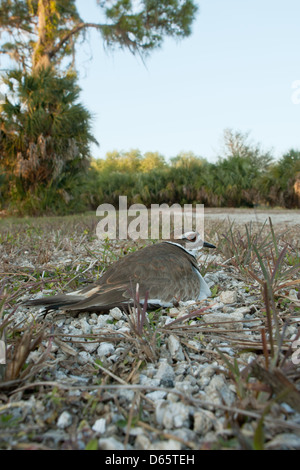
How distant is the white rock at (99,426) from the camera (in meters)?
0.95

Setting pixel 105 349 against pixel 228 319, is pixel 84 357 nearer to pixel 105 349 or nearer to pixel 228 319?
pixel 105 349

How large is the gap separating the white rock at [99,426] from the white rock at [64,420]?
8 cm

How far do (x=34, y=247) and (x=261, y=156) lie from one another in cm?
1873

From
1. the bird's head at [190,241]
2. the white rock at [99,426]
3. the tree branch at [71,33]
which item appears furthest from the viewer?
the tree branch at [71,33]

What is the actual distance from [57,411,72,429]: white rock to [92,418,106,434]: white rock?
0.08 meters

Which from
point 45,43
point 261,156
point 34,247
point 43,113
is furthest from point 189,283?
point 261,156

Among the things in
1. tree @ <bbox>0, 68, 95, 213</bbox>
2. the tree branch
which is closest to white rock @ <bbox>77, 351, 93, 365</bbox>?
tree @ <bbox>0, 68, 95, 213</bbox>

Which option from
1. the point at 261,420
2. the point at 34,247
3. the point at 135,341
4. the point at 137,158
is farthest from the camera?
the point at 137,158

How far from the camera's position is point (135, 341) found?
135cm

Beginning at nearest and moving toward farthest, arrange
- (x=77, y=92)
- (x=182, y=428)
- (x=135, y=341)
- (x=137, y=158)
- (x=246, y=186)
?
(x=182, y=428), (x=135, y=341), (x=77, y=92), (x=246, y=186), (x=137, y=158)

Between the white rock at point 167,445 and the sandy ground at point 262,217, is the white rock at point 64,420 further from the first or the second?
the sandy ground at point 262,217

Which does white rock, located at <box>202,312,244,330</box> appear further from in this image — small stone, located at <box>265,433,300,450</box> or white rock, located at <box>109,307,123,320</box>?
small stone, located at <box>265,433,300,450</box>

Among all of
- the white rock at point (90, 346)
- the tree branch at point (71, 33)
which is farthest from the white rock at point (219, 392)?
the tree branch at point (71, 33)

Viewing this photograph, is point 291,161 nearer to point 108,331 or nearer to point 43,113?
point 43,113
